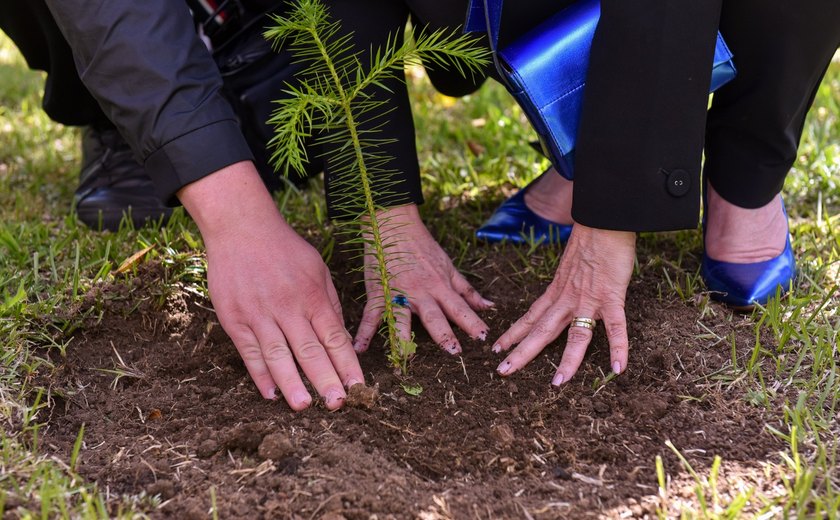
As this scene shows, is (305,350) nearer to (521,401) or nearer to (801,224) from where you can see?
(521,401)

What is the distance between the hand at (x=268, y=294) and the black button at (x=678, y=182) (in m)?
0.74

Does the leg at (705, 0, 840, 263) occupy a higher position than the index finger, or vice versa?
the leg at (705, 0, 840, 263)

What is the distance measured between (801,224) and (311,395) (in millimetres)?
1566

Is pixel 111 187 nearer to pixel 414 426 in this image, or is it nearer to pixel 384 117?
pixel 384 117

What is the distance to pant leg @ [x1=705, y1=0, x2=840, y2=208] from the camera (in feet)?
5.91

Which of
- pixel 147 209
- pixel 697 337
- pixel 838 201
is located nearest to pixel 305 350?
pixel 697 337

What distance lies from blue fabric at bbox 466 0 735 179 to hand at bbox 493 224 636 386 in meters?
0.17

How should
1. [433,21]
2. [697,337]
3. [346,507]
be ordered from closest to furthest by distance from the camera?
1. [346,507]
2. [697,337]
3. [433,21]

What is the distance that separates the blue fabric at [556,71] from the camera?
1688mm

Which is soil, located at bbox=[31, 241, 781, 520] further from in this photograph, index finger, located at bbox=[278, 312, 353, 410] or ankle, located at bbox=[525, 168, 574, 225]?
ankle, located at bbox=[525, 168, 574, 225]

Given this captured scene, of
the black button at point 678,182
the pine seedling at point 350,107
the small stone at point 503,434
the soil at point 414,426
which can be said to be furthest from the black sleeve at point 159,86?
the black button at point 678,182

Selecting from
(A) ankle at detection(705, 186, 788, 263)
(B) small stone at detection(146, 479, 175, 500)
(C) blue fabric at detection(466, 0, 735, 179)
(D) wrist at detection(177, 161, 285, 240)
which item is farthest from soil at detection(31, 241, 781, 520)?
(C) blue fabric at detection(466, 0, 735, 179)

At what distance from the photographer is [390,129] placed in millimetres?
2012

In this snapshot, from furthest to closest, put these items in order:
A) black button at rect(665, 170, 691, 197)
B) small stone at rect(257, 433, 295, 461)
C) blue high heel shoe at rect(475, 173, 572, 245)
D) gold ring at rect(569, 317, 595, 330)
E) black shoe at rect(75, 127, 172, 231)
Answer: black shoe at rect(75, 127, 172, 231), blue high heel shoe at rect(475, 173, 572, 245), gold ring at rect(569, 317, 595, 330), black button at rect(665, 170, 691, 197), small stone at rect(257, 433, 295, 461)
